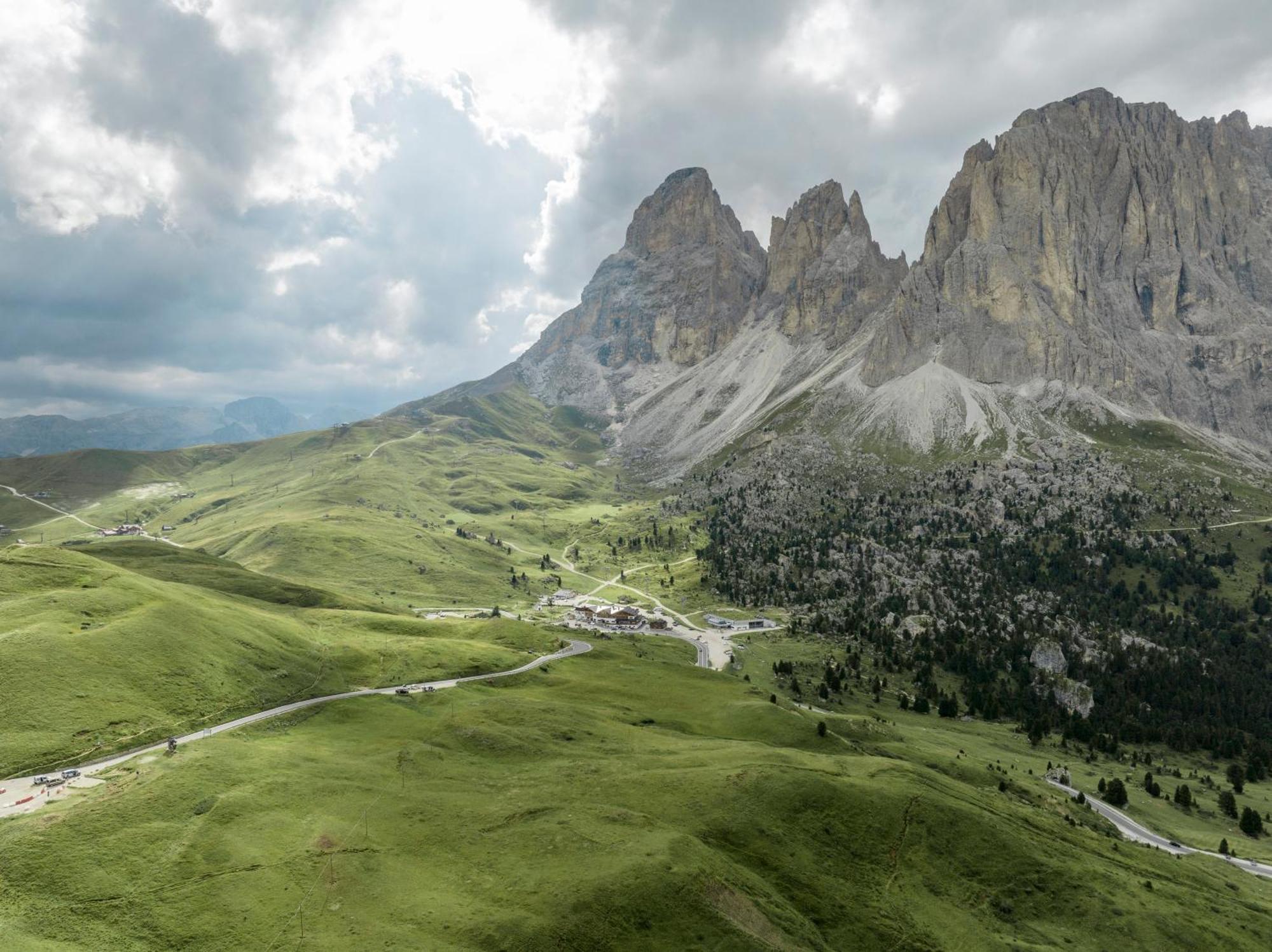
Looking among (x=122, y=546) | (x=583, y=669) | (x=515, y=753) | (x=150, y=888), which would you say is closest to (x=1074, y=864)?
(x=515, y=753)

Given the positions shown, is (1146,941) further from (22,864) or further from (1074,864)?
(22,864)

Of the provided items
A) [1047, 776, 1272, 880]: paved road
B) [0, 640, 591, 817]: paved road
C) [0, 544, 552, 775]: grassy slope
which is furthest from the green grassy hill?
[1047, 776, 1272, 880]: paved road

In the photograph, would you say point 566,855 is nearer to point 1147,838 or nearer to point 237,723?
point 237,723

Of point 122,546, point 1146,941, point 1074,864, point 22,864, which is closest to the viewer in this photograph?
point 22,864

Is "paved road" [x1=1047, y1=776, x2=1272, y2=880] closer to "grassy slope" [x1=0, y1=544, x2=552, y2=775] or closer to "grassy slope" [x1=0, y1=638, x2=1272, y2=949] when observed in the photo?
"grassy slope" [x1=0, y1=638, x2=1272, y2=949]

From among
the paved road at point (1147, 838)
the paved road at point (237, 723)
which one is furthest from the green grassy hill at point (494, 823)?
the paved road at point (1147, 838)

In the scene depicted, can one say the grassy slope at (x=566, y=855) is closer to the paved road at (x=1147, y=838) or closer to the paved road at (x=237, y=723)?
the paved road at (x=237, y=723)
